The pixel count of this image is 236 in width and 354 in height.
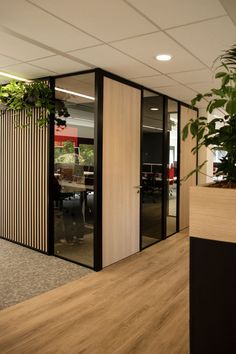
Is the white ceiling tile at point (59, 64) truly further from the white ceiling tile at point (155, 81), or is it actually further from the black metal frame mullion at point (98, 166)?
the white ceiling tile at point (155, 81)

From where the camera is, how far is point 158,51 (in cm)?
323

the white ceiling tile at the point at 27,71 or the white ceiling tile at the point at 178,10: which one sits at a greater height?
the white ceiling tile at the point at 27,71

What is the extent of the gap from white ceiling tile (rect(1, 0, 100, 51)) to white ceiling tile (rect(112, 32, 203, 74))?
36 centimetres

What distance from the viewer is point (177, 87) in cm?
488

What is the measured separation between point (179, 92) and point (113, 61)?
6.65 feet

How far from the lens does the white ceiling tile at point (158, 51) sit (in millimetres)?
2924

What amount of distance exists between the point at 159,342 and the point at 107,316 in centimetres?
58

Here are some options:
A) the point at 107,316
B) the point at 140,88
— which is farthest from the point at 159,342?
the point at 140,88

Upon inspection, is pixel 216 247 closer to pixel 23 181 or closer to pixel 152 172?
pixel 23 181

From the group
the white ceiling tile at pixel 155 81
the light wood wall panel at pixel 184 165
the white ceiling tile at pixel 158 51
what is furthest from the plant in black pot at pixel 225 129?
the light wood wall panel at pixel 184 165

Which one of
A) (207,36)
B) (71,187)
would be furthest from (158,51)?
(71,187)

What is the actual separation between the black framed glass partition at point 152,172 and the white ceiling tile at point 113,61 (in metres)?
1.08

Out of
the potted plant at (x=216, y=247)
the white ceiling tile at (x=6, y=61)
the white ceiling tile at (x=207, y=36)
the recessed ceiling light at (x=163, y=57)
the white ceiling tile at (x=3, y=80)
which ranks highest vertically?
the white ceiling tile at (x=3, y=80)

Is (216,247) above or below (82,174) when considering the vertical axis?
below
